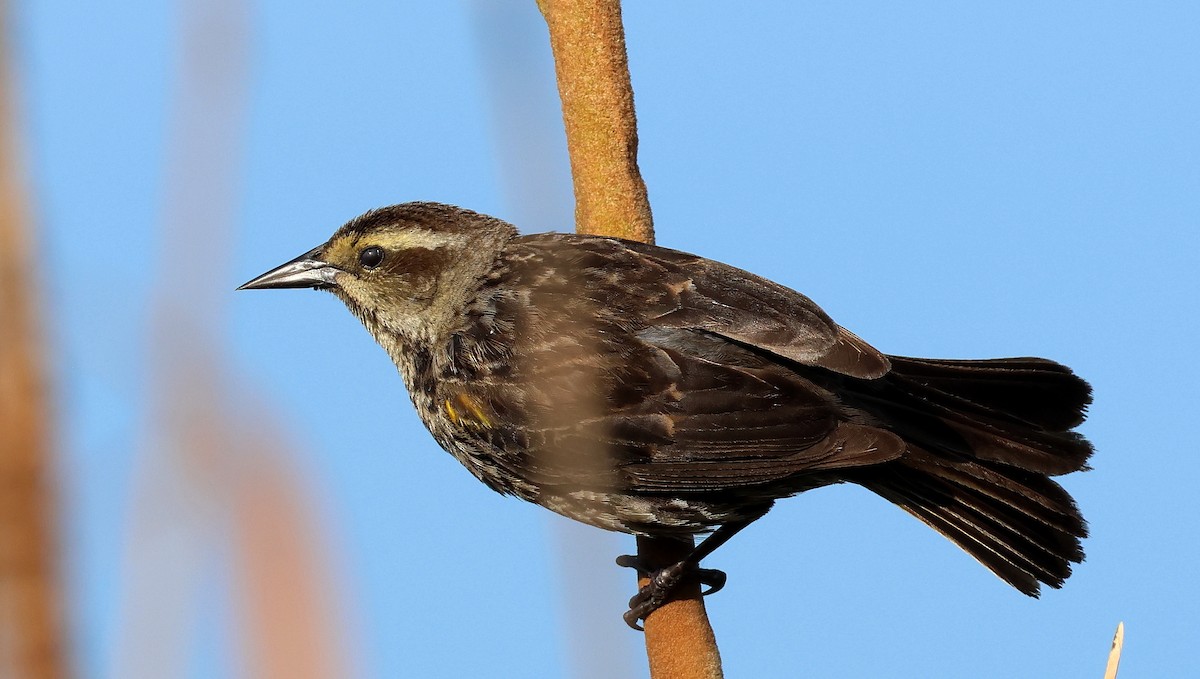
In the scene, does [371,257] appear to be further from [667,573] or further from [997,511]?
[997,511]

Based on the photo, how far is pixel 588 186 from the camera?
4.95 meters

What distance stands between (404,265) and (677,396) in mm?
1315

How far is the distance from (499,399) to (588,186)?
92cm

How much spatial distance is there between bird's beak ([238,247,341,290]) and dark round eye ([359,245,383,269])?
121mm

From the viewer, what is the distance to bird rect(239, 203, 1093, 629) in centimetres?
440

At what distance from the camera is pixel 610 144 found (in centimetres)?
473

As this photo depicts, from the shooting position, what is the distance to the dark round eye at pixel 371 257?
5090mm

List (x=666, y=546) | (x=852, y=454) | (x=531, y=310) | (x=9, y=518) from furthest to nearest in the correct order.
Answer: (x=666, y=546) → (x=531, y=310) → (x=852, y=454) → (x=9, y=518)

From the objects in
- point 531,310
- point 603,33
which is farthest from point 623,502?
point 603,33

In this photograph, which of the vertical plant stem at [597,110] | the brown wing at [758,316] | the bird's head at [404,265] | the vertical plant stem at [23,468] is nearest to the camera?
the vertical plant stem at [23,468]

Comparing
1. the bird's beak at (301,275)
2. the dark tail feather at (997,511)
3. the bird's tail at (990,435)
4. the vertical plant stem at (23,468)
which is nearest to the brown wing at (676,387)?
the bird's tail at (990,435)

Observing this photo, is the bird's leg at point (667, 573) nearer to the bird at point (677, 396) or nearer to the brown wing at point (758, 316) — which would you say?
the bird at point (677, 396)

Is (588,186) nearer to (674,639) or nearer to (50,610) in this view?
(674,639)

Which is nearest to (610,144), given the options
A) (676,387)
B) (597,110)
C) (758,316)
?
(597,110)
